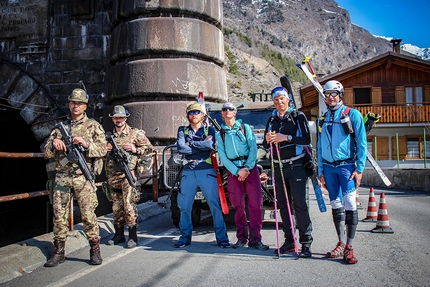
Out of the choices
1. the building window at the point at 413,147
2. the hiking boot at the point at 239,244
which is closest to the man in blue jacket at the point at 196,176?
the hiking boot at the point at 239,244

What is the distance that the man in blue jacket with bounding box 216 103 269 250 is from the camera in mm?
5953

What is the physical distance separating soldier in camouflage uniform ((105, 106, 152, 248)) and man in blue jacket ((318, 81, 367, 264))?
103 inches

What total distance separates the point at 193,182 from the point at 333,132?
209 centimetres

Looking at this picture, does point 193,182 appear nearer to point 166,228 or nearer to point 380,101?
point 166,228

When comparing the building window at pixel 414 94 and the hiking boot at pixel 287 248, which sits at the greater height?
the building window at pixel 414 94

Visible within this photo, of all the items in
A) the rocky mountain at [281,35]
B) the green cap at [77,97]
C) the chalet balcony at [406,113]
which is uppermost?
the rocky mountain at [281,35]

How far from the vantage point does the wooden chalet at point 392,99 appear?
31.6 meters

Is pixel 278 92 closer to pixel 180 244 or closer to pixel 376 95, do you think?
pixel 180 244

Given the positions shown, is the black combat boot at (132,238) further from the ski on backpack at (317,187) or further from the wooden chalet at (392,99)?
the wooden chalet at (392,99)

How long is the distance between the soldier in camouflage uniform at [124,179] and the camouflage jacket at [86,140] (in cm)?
64

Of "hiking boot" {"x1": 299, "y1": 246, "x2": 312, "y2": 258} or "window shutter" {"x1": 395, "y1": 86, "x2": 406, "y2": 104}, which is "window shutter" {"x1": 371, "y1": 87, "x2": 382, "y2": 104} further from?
"hiking boot" {"x1": 299, "y1": 246, "x2": 312, "y2": 258}

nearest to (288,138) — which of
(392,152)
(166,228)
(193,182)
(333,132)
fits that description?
(333,132)

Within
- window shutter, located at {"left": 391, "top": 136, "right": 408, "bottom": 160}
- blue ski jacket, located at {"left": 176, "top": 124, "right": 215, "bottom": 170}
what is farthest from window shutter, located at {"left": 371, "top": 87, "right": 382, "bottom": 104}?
blue ski jacket, located at {"left": 176, "top": 124, "right": 215, "bottom": 170}

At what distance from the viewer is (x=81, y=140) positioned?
5.22 m
